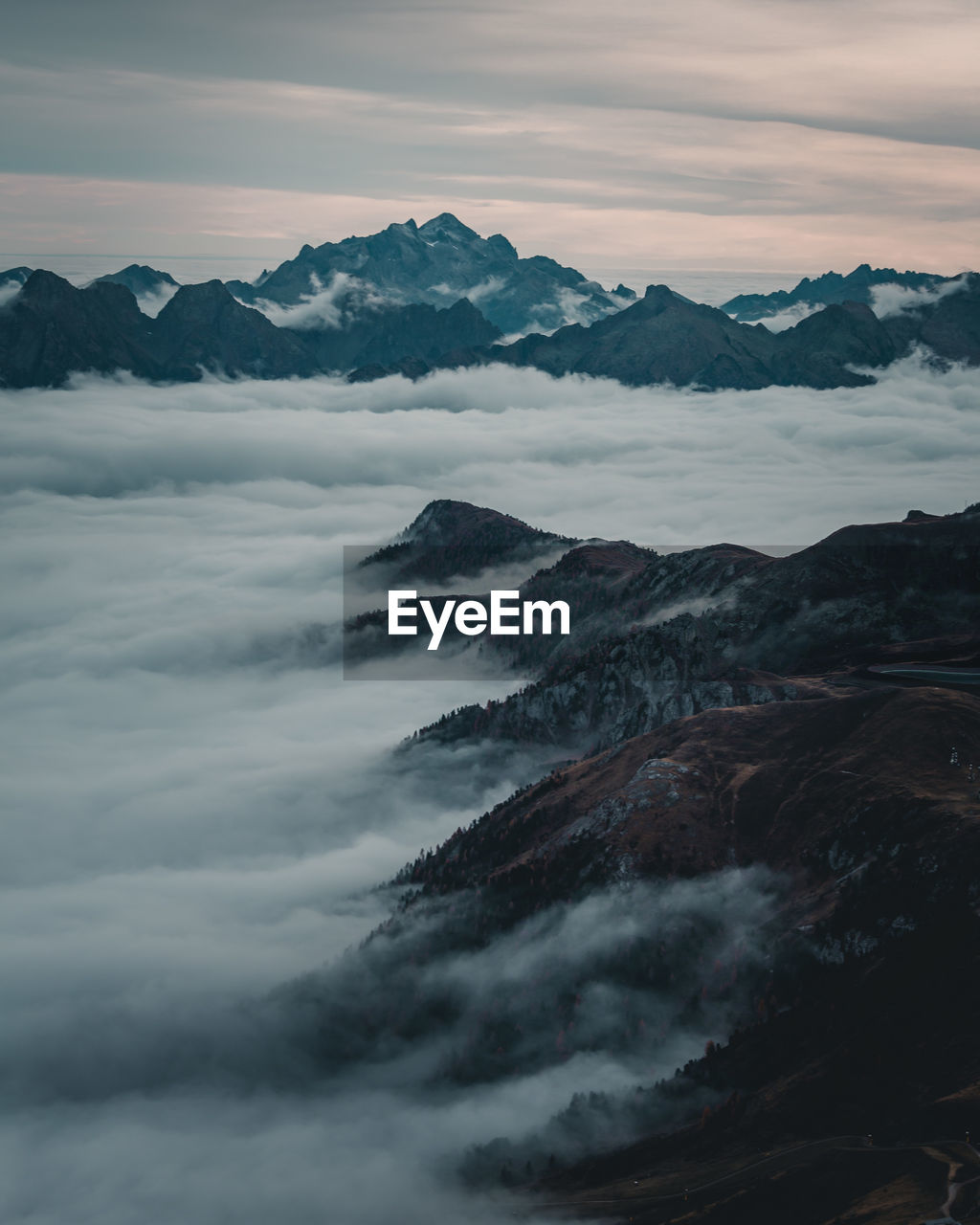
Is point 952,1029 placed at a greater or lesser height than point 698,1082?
greater

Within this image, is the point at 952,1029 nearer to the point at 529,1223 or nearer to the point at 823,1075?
the point at 823,1075

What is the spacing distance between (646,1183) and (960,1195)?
52205mm

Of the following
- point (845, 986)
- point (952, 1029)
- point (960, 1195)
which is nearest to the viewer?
point (960, 1195)

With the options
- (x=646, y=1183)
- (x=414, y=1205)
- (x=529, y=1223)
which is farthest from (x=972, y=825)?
(x=414, y=1205)

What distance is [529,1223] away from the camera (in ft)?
592

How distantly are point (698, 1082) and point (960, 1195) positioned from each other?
185ft

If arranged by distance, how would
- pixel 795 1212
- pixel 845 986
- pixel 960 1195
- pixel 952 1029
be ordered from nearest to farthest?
pixel 960 1195 < pixel 795 1212 < pixel 952 1029 < pixel 845 986

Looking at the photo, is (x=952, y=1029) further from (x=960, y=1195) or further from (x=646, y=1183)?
(x=646, y=1183)

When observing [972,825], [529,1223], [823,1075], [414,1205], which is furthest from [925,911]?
[414,1205]

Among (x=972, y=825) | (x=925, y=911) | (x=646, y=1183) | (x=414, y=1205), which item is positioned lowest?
(x=414, y=1205)

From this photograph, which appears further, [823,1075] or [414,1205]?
[414,1205]

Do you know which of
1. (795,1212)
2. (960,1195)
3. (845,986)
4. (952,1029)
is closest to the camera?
(960,1195)

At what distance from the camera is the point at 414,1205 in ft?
655

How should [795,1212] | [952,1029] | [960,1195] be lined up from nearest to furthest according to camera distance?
[960,1195]
[795,1212]
[952,1029]
